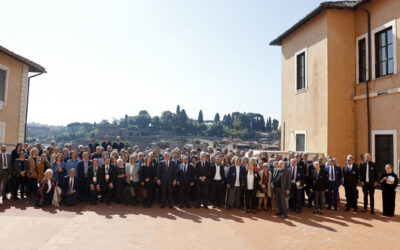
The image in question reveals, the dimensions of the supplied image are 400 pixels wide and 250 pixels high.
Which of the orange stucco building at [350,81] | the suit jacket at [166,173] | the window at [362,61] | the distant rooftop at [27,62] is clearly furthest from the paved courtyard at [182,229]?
the distant rooftop at [27,62]

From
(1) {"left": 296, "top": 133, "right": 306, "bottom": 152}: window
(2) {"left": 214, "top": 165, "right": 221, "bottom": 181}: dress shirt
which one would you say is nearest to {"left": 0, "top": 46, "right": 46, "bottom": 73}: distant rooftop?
(2) {"left": 214, "top": 165, "right": 221, "bottom": 181}: dress shirt

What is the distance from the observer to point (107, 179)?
9430mm

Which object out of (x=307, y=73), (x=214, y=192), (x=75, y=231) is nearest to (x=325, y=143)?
(x=307, y=73)

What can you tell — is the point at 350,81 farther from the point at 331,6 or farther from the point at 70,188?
the point at 70,188

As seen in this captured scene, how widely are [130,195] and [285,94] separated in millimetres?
13951

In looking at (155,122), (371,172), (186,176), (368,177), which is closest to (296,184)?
(368,177)

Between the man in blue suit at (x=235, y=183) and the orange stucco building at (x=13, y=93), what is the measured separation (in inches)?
515

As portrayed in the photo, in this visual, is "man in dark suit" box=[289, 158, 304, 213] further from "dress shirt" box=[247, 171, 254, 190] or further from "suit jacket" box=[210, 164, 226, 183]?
"suit jacket" box=[210, 164, 226, 183]

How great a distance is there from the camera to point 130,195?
940 cm

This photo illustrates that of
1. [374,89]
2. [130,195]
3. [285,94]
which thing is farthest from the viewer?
[285,94]

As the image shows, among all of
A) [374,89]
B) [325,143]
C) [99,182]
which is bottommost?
[99,182]

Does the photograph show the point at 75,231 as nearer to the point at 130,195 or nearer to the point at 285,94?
the point at 130,195

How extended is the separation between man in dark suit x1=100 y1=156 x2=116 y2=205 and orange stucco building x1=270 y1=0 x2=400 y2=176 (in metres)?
11.3

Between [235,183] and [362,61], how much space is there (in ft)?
37.3
